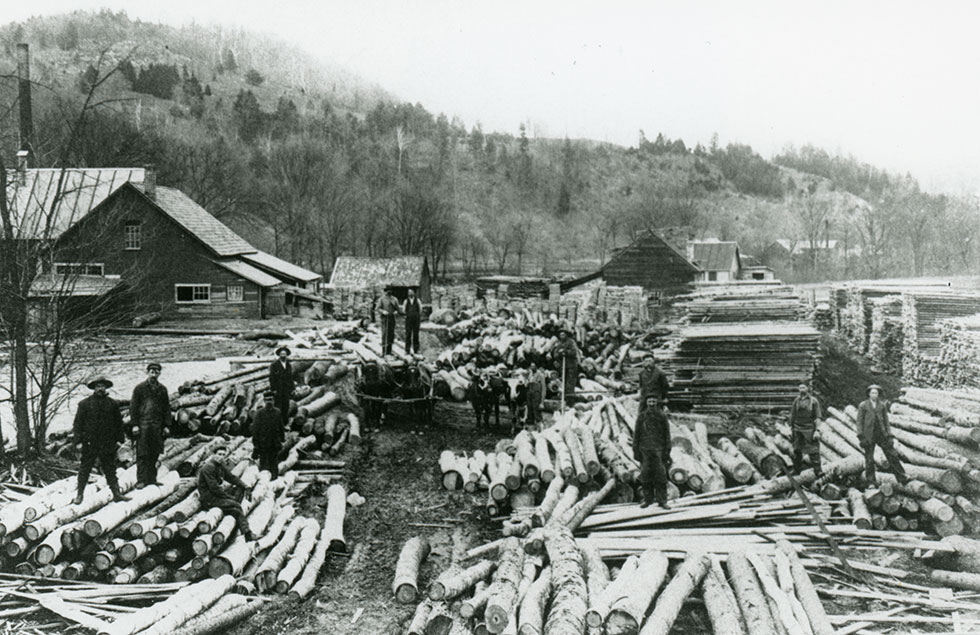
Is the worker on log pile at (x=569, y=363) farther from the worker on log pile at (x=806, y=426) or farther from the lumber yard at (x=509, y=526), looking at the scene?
the worker on log pile at (x=806, y=426)

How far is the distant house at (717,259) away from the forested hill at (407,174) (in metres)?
8.31

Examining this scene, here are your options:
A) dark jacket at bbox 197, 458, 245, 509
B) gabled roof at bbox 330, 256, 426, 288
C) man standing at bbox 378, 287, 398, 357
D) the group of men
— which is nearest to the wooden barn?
gabled roof at bbox 330, 256, 426, 288

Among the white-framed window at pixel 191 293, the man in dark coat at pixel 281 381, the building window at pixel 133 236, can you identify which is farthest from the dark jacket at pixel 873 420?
the building window at pixel 133 236

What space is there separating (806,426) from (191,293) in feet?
105

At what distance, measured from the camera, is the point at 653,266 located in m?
47.1

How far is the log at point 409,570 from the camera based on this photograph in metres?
8.88

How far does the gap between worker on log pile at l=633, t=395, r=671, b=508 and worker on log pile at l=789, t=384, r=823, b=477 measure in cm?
252

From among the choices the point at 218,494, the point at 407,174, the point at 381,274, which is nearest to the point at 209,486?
the point at 218,494

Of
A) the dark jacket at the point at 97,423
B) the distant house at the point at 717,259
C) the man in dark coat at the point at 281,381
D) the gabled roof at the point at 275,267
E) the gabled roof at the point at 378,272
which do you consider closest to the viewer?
the dark jacket at the point at 97,423

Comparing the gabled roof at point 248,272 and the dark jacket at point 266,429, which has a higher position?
the gabled roof at point 248,272

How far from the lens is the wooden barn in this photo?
154 ft

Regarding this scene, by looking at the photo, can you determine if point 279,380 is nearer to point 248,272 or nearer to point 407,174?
point 248,272

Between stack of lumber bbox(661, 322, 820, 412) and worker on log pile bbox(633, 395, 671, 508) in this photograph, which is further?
stack of lumber bbox(661, 322, 820, 412)

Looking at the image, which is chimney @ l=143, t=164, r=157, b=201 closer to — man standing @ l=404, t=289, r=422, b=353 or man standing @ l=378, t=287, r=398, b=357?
man standing @ l=378, t=287, r=398, b=357
